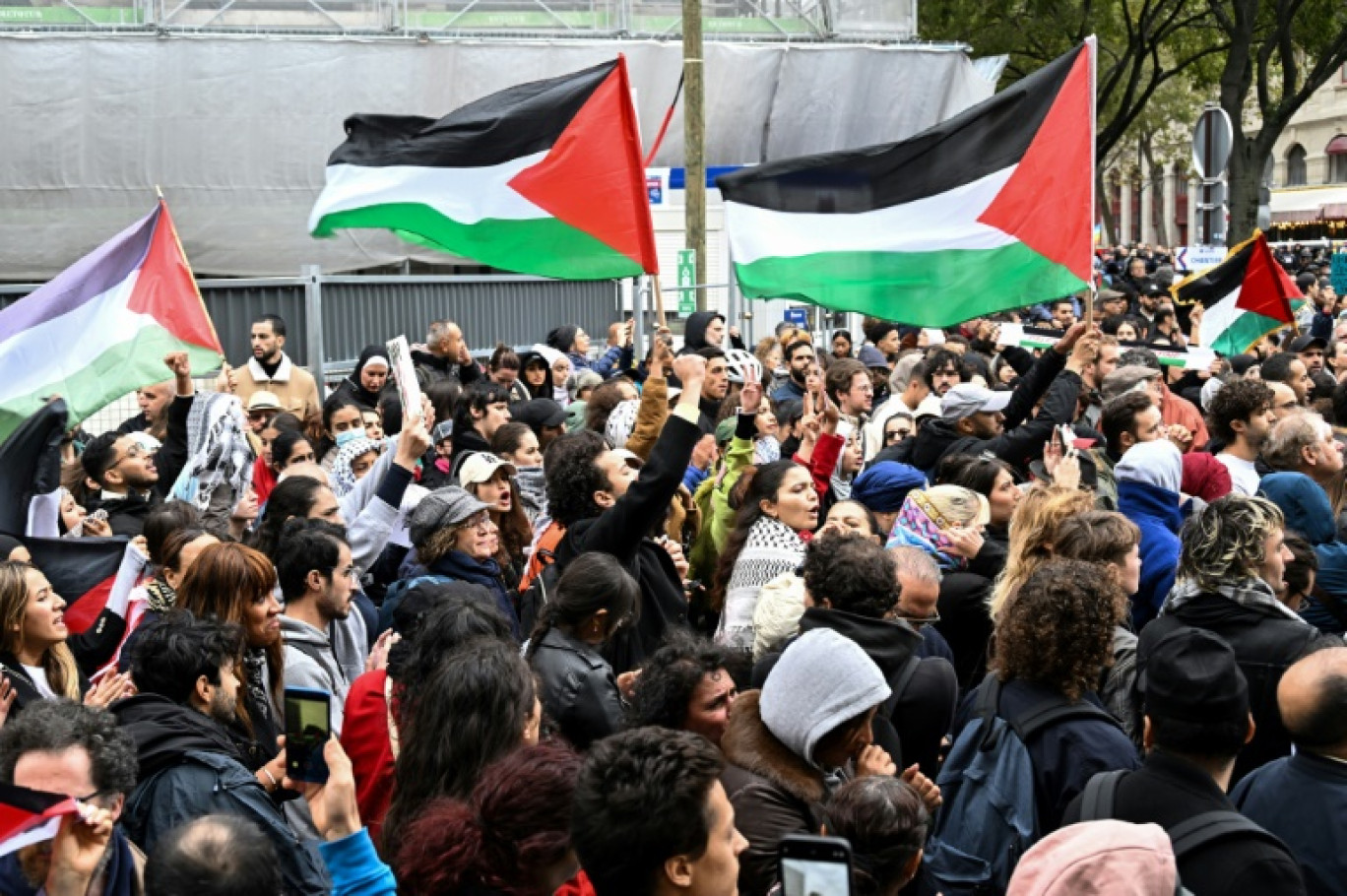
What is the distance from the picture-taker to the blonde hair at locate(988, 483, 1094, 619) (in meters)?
6.00

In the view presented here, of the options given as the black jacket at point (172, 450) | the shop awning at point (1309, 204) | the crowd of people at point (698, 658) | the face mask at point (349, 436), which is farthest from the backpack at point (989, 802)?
the shop awning at point (1309, 204)

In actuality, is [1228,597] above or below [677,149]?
below

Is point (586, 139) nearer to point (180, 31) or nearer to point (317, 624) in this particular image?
point (317, 624)

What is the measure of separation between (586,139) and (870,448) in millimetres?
2348

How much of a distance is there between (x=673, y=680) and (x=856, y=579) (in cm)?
65

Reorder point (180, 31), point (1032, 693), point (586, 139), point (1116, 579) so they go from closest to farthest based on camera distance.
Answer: point (1032, 693)
point (1116, 579)
point (586, 139)
point (180, 31)

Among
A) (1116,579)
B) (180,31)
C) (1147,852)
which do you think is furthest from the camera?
(180,31)

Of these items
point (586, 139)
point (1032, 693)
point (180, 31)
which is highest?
point (180, 31)

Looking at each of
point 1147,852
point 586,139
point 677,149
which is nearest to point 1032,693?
point 1147,852

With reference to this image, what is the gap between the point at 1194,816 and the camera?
13.0ft

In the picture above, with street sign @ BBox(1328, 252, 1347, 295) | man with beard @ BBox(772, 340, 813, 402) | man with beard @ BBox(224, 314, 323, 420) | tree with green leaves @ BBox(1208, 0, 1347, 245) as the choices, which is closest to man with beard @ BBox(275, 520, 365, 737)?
man with beard @ BBox(224, 314, 323, 420)

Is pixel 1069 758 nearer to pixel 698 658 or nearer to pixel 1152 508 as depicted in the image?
pixel 698 658

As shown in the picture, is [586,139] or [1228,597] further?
[586,139]

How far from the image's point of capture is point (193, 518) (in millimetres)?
6605
